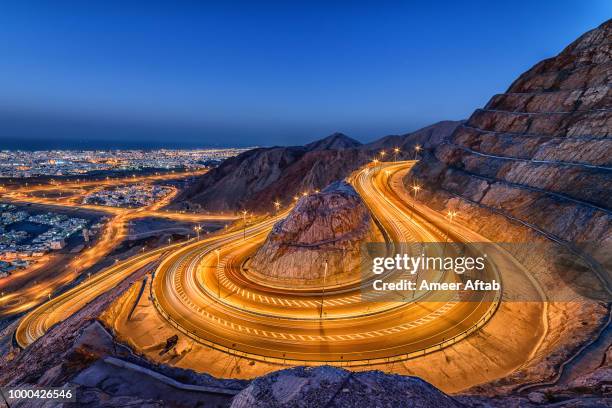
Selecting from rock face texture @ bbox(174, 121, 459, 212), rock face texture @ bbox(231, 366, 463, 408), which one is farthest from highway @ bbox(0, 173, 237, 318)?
rock face texture @ bbox(231, 366, 463, 408)

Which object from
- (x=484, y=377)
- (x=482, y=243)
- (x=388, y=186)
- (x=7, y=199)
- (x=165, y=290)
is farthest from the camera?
(x=7, y=199)

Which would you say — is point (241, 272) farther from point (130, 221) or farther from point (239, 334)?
point (130, 221)

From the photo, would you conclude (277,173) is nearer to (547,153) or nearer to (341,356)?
(547,153)

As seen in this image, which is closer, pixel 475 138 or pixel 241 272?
pixel 241 272

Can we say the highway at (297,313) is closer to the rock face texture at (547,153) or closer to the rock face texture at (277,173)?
the rock face texture at (547,153)

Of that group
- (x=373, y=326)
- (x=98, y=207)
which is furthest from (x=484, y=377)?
(x=98, y=207)

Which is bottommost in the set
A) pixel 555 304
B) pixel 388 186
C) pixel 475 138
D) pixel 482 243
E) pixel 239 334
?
pixel 239 334

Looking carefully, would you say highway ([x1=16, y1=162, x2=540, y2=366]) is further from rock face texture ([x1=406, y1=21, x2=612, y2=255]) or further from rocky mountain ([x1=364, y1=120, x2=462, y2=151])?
rocky mountain ([x1=364, y1=120, x2=462, y2=151])


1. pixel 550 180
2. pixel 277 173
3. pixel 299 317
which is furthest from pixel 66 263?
pixel 550 180

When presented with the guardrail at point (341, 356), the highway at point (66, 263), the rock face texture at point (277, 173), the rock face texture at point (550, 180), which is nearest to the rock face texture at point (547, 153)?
the rock face texture at point (550, 180)

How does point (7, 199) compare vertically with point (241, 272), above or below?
below
